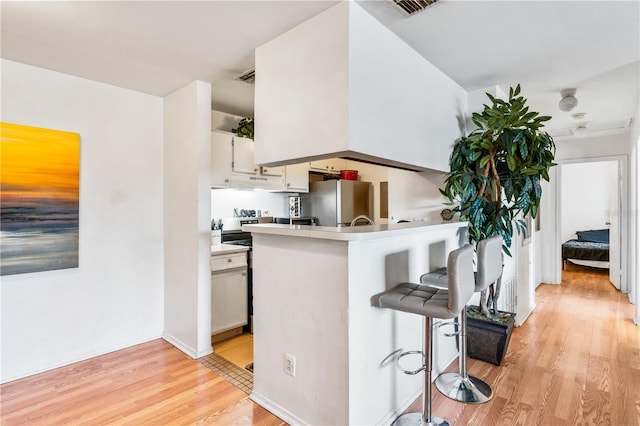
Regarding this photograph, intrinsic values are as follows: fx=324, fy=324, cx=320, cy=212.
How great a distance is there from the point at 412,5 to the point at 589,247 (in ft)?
20.7

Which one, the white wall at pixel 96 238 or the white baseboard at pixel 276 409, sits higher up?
the white wall at pixel 96 238

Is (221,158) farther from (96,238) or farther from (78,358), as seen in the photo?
(78,358)

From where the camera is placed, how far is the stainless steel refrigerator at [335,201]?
14.4 feet

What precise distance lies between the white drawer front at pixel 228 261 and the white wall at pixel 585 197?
22.6 ft

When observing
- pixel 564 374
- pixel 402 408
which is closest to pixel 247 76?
pixel 402 408

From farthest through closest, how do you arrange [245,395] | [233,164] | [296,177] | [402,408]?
[296,177]
[233,164]
[245,395]
[402,408]

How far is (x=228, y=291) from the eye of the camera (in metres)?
3.09

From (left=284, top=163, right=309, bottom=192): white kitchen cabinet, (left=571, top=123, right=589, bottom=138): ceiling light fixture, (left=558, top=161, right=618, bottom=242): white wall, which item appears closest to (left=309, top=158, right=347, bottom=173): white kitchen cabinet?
(left=284, top=163, right=309, bottom=192): white kitchen cabinet

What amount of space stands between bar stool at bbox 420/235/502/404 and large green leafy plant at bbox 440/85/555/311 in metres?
0.52

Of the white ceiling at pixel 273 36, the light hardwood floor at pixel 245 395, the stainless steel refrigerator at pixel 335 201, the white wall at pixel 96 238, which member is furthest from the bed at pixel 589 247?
the white wall at pixel 96 238

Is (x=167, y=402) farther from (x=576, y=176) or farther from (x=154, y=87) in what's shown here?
(x=576, y=176)

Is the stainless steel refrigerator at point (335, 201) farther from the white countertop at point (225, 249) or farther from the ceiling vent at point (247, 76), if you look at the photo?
the ceiling vent at point (247, 76)

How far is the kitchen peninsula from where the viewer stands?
1.62 m

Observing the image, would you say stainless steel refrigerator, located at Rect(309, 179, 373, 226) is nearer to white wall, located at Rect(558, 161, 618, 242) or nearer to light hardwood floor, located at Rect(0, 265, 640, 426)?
light hardwood floor, located at Rect(0, 265, 640, 426)
